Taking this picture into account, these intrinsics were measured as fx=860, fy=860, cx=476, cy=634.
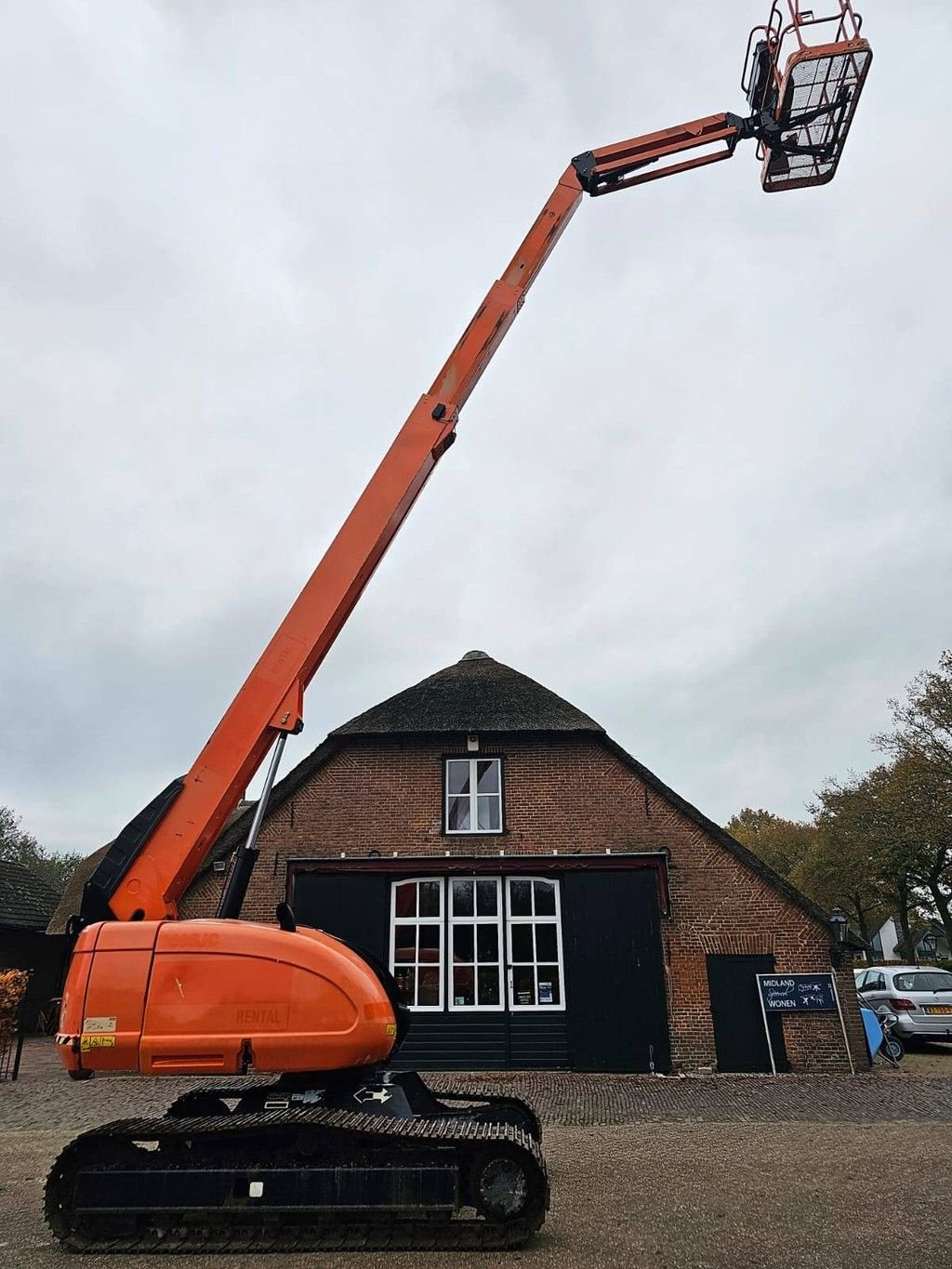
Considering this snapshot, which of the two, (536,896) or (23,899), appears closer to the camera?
(536,896)

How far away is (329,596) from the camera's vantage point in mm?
7137

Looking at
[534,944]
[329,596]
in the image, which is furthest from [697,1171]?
[534,944]

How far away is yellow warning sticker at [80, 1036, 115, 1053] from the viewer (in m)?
5.64

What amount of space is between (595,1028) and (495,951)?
6.61 feet

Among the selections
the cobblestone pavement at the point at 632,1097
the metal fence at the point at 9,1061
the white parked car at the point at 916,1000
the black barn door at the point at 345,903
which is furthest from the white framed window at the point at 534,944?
the metal fence at the point at 9,1061

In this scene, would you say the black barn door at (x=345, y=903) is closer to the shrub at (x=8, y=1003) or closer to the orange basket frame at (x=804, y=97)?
the shrub at (x=8, y=1003)

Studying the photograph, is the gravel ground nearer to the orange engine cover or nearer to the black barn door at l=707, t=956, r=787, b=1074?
the black barn door at l=707, t=956, r=787, b=1074

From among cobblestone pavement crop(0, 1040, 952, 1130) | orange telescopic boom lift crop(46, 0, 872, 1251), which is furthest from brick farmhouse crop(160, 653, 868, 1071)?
orange telescopic boom lift crop(46, 0, 872, 1251)

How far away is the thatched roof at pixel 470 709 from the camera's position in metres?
15.9

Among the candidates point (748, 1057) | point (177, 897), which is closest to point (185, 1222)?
point (177, 897)

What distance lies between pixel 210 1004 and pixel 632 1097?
8.33 m

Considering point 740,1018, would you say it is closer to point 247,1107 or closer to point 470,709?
point 470,709

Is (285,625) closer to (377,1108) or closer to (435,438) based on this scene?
(435,438)

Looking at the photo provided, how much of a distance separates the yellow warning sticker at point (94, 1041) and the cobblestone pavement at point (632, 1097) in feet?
19.3
